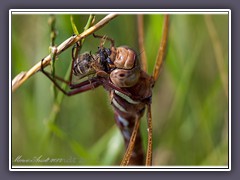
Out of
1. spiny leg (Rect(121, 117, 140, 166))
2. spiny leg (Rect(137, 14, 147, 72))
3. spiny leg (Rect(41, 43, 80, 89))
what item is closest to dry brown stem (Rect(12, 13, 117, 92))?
spiny leg (Rect(41, 43, 80, 89))

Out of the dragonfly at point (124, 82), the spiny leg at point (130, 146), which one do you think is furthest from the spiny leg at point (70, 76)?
the spiny leg at point (130, 146)

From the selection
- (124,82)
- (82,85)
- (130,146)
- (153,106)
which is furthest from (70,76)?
(153,106)

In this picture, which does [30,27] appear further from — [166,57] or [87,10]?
[166,57]

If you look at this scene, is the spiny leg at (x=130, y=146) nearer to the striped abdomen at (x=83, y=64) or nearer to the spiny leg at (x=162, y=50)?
the spiny leg at (x=162, y=50)

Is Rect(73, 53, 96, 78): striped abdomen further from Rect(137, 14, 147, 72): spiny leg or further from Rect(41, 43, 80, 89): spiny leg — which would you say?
Result: Rect(137, 14, 147, 72): spiny leg

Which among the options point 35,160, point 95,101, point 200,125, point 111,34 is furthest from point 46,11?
point 200,125

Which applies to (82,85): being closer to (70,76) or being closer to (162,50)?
(70,76)

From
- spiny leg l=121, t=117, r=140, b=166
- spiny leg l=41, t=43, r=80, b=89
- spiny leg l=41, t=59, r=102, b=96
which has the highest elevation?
spiny leg l=41, t=43, r=80, b=89
